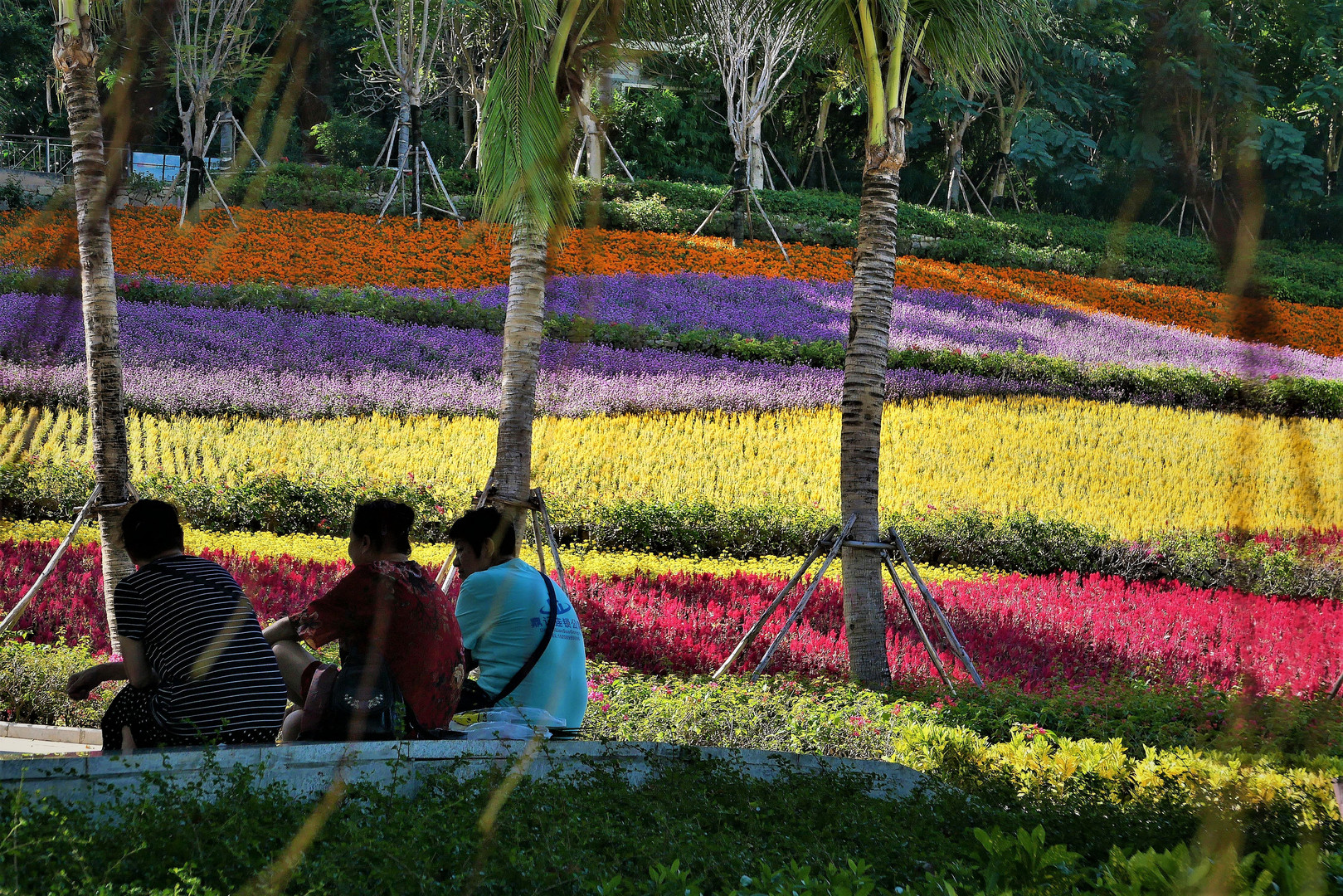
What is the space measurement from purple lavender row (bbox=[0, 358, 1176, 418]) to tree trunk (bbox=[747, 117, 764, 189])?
1230cm

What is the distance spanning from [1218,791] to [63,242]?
3.36 metres

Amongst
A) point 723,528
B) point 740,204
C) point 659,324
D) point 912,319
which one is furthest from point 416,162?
point 723,528

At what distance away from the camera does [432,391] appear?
1234cm

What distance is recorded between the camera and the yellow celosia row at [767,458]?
9898 mm

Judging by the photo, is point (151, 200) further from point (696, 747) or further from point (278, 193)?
point (696, 747)

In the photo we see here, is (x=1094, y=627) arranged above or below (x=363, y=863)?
below

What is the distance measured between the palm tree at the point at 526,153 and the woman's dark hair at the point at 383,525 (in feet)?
3.59

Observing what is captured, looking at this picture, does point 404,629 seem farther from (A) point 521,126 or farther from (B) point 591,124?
(B) point 591,124

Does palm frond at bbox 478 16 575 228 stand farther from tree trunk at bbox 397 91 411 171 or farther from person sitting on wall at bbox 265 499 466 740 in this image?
tree trunk at bbox 397 91 411 171

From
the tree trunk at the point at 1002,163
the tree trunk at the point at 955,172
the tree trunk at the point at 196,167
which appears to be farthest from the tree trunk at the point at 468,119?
the tree trunk at the point at 1002,163

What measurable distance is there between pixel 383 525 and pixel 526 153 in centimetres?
148

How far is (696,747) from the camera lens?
3.65 meters

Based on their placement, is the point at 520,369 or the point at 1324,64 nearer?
the point at 1324,64

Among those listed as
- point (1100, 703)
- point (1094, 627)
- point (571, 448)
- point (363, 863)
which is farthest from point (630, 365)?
point (363, 863)
